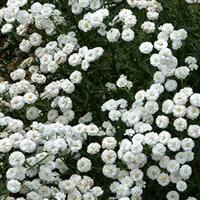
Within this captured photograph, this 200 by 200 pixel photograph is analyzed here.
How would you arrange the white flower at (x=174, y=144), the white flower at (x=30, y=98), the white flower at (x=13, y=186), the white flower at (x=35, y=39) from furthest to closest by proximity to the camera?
the white flower at (x=35, y=39), the white flower at (x=30, y=98), the white flower at (x=174, y=144), the white flower at (x=13, y=186)

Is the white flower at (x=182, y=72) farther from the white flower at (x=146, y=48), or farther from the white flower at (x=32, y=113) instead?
the white flower at (x=32, y=113)

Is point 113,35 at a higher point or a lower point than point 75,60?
higher

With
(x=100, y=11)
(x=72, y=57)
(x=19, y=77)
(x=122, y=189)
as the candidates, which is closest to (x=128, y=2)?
(x=100, y=11)

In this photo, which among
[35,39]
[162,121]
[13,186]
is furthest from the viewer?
[35,39]

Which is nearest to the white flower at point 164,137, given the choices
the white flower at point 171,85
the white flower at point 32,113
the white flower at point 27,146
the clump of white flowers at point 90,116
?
the clump of white flowers at point 90,116

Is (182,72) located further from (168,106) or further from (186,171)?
(186,171)

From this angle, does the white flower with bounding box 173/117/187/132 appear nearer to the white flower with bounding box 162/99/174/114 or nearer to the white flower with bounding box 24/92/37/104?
the white flower with bounding box 162/99/174/114

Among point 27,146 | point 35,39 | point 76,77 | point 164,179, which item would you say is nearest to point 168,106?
point 164,179

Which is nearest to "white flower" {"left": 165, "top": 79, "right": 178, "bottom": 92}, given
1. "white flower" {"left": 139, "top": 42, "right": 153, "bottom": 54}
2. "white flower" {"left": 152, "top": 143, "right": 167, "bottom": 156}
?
"white flower" {"left": 139, "top": 42, "right": 153, "bottom": 54}
